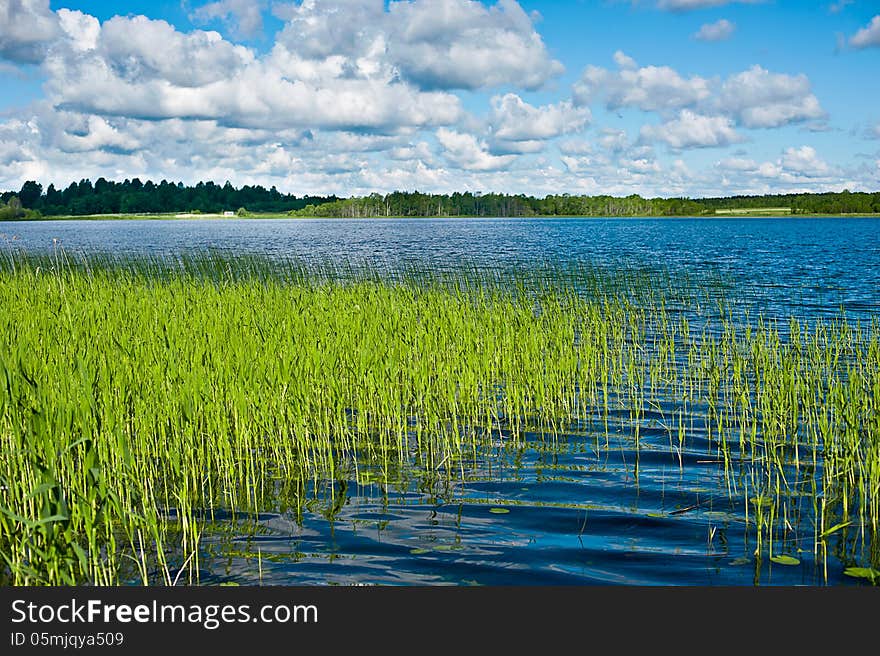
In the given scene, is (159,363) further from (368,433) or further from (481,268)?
(481,268)

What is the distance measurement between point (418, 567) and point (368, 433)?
2.80 meters

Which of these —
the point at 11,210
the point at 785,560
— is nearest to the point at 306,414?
the point at 785,560

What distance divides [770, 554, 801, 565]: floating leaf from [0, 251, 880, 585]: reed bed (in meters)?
0.06

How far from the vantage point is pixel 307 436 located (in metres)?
6.86

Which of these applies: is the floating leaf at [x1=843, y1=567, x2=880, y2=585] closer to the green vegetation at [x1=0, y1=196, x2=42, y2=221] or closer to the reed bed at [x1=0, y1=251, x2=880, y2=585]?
the reed bed at [x1=0, y1=251, x2=880, y2=585]

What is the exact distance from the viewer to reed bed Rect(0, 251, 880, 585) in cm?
493

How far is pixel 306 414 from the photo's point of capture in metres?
7.29

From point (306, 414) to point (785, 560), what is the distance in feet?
13.8

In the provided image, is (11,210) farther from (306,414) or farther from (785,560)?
(785,560)

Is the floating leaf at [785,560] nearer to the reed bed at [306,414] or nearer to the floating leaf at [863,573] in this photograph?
the reed bed at [306,414]

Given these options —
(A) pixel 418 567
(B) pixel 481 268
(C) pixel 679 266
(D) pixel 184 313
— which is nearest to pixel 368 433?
(A) pixel 418 567

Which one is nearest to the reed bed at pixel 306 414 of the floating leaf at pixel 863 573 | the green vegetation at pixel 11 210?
the floating leaf at pixel 863 573

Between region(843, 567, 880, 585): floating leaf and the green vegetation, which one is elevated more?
the green vegetation

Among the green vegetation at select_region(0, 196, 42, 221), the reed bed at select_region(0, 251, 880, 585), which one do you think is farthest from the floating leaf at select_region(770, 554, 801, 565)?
the green vegetation at select_region(0, 196, 42, 221)
